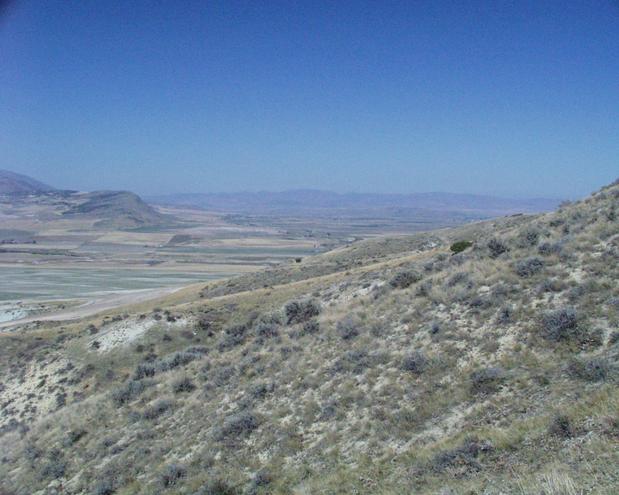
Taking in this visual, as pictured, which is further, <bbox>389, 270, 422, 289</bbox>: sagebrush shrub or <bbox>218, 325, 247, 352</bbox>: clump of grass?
<bbox>218, 325, 247, 352</bbox>: clump of grass

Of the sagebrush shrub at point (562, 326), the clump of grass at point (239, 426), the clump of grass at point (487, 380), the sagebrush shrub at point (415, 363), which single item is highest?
the sagebrush shrub at point (562, 326)

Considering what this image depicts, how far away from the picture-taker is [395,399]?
11.2 metres

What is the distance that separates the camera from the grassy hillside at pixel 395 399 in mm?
8195

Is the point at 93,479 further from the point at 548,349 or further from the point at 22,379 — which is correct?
the point at 22,379

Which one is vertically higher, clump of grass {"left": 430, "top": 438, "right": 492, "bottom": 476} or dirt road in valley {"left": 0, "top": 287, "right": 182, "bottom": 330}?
clump of grass {"left": 430, "top": 438, "right": 492, "bottom": 476}

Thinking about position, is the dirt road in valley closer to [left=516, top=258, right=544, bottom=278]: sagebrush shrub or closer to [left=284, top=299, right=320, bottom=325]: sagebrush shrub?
[left=284, top=299, right=320, bottom=325]: sagebrush shrub

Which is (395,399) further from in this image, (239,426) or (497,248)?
(497,248)

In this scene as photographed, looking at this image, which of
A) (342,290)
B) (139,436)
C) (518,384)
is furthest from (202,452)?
(342,290)

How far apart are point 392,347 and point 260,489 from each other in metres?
5.67

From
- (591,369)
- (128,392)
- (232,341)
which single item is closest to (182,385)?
(128,392)

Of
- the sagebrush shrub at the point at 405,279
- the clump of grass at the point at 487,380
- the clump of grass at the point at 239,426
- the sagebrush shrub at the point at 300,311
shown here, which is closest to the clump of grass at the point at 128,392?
the sagebrush shrub at the point at 300,311

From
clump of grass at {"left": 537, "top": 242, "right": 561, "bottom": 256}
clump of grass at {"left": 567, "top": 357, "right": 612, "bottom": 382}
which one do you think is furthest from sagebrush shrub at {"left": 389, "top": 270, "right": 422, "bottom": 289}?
clump of grass at {"left": 567, "top": 357, "right": 612, "bottom": 382}

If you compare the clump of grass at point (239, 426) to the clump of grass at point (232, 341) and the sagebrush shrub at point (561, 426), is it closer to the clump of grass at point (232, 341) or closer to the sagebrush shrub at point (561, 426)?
the sagebrush shrub at point (561, 426)

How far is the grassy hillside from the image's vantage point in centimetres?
820
